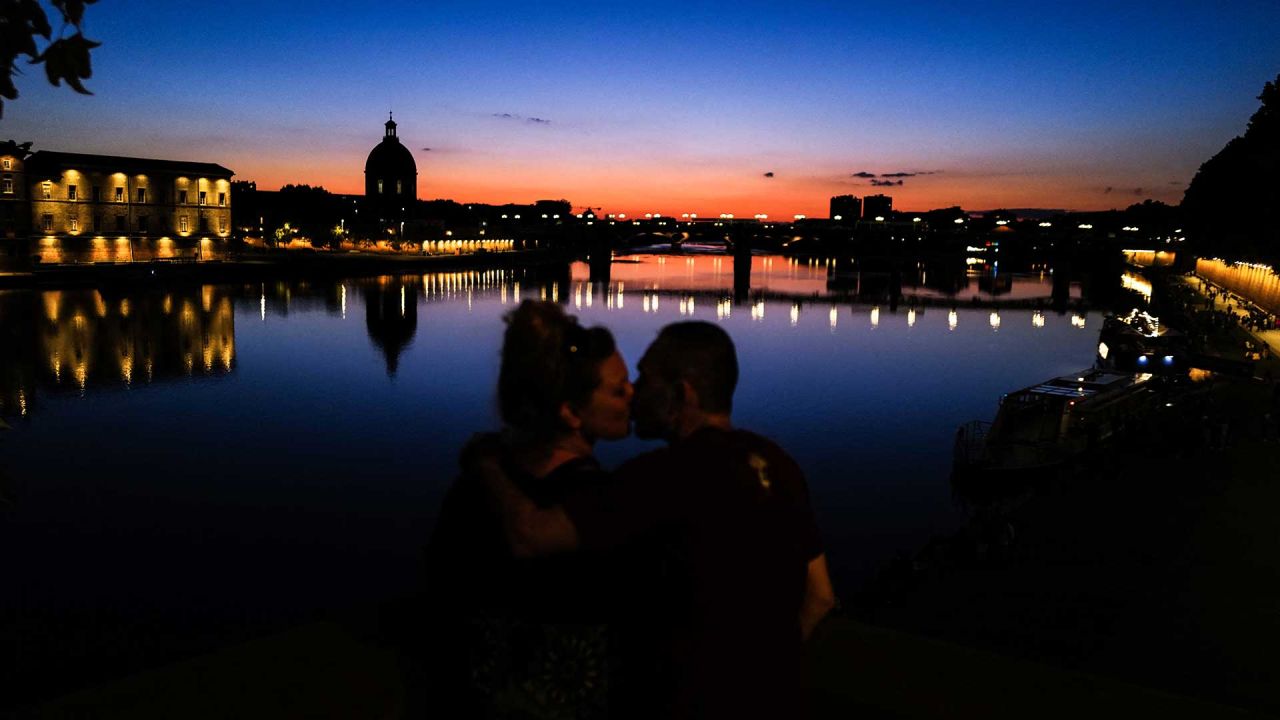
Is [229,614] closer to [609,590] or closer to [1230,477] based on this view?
[609,590]

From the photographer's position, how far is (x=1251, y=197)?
40844 mm

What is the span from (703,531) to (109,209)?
94953mm

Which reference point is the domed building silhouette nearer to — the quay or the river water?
the quay

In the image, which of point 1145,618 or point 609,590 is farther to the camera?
point 1145,618

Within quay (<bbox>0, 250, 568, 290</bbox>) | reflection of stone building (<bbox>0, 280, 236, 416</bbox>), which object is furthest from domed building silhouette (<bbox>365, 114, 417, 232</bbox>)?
reflection of stone building (<bbox>0, 280, 236, 416</bbox>)

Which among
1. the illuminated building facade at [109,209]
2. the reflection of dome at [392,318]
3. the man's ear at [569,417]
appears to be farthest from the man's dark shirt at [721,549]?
the illuminated building facade at [109,209]

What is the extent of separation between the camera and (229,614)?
16.0m

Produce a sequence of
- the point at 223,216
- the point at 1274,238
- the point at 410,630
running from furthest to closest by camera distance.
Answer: the point at 223,216 → the point at 1274,238 → the point at 410,630

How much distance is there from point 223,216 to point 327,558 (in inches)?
3390

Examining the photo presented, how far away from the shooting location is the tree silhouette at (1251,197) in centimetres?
3559

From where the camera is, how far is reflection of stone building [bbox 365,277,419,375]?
5125 centimetres

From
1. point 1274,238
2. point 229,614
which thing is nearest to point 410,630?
point 229,614

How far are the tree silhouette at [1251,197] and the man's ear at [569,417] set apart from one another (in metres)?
40.0

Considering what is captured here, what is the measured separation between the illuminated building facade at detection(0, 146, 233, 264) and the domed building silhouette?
4791 cm
